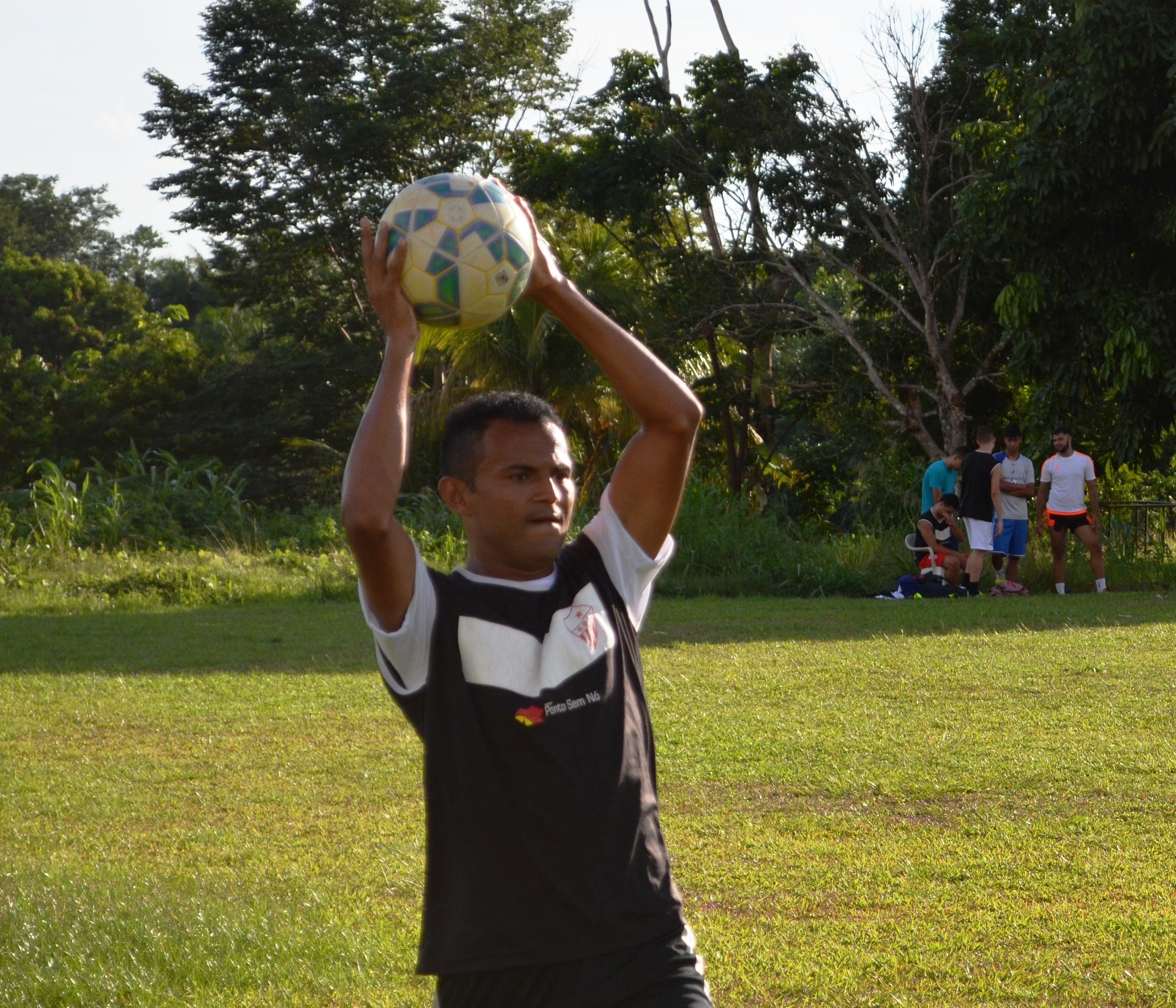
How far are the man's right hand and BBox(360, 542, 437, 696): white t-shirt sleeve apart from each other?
417 mm

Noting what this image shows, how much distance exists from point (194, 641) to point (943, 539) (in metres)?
8.05

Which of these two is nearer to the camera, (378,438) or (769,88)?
(378,438)

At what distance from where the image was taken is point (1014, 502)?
14719 millimetres

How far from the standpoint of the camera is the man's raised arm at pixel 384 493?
7.57ft

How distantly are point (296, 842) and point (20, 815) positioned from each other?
150 centimetres

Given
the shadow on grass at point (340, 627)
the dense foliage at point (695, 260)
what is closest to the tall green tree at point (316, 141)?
the dense foliage at point (695, 260)

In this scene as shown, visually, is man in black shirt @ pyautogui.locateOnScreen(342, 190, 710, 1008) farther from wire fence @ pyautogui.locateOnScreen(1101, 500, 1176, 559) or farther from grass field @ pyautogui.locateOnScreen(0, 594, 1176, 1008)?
wire fence @ pyautogui.locateOnScreen(1101, 500, 1176, 559)

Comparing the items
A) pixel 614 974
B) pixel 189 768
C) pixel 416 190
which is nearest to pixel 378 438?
pixel 416 190

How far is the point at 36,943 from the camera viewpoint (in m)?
4.21

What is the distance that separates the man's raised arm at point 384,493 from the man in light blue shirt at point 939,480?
13.6m

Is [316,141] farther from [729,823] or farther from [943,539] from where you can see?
[729,823]

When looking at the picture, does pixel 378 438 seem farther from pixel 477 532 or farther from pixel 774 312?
pixel 774 312

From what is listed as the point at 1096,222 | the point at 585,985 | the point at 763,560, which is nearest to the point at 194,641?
the point at 763,560

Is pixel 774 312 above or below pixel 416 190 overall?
above
